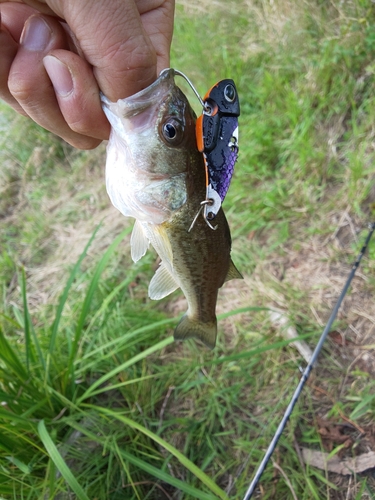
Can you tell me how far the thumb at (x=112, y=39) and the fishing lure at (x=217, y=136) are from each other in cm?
20

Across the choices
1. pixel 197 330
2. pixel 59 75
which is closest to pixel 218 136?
pixel 59 75

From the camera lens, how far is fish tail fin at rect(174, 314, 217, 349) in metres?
2.00

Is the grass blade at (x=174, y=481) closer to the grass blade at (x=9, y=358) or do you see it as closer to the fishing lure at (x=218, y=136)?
the grass blade at (x=9, y=358)

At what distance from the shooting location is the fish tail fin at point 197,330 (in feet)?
6.55

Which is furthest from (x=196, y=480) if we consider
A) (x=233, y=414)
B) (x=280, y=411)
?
(x=280, y=411)

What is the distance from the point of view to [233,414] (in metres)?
2.36

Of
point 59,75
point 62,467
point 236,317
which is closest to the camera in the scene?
point 59,75

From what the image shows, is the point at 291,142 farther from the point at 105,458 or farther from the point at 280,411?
the point at 105,458

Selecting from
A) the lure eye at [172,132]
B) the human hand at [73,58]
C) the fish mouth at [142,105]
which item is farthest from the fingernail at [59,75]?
the lure eye at [172,132]

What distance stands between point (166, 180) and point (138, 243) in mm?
375

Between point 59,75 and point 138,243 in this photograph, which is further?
point 138,243

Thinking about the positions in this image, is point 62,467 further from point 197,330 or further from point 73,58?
point 73,58

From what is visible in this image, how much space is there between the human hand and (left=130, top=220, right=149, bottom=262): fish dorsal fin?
17.8 inches

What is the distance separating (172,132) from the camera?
1.46m
